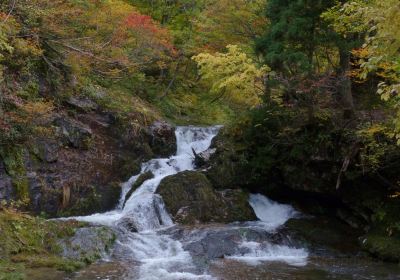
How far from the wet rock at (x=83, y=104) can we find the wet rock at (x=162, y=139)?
245 cm

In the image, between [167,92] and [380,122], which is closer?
[380,122]

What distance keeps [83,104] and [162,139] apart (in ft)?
11.2

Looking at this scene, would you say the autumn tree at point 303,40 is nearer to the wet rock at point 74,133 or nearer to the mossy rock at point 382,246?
the mossy rock at point 382,246

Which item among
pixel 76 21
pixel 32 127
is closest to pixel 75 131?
pixel 32 127

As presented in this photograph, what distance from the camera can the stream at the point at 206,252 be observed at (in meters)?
10.1

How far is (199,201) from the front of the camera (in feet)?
49.0

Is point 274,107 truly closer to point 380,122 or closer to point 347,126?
point 347,126

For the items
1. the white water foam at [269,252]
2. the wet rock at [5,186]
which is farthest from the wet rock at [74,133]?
the white water foam at [269,252]

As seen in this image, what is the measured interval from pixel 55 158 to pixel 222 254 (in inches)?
263

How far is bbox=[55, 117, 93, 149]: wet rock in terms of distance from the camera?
15.7m

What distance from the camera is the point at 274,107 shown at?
1498 cm

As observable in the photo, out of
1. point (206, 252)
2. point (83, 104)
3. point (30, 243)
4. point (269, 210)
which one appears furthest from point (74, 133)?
point (269, 210)

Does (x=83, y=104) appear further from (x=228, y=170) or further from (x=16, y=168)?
(x=228, y=170)

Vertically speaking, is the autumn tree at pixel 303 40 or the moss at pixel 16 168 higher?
the autumn tree at pixel 303 40
